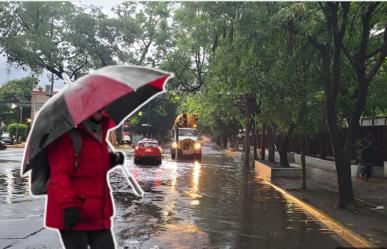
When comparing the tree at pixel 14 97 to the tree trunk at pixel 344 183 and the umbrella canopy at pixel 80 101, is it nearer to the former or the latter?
the tree trunk at pixel 344 183

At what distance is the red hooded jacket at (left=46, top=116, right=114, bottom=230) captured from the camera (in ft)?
12.1

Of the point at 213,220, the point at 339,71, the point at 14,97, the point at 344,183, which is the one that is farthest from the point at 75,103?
the point at 14,97

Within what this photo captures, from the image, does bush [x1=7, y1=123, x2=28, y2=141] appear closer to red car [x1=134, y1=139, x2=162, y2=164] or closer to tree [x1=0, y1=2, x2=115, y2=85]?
tree [x1=0, y1=2, x2=115, y2=85]

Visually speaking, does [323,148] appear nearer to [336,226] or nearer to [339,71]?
[339,71]

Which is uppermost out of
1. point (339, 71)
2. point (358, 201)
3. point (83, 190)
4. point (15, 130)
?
point (15, 130)

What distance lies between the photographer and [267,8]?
1318cm

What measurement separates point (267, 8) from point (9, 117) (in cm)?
9023

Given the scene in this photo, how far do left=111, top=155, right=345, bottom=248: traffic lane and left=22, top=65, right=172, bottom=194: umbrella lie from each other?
4.71m

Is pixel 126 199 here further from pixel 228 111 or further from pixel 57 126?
pixel 228 111

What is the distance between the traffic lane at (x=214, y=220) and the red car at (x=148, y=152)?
46.8 ft

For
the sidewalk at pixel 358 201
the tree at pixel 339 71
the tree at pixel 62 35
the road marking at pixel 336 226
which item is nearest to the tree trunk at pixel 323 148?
the sidewalk at pixel 358 201

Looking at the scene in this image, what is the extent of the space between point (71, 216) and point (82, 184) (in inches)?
10.8

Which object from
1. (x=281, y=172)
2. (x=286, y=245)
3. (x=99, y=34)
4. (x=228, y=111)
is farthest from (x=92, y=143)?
(x=99, y=34)

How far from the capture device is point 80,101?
3752mm
